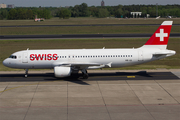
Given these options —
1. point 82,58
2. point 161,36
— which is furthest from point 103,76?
point 161,36

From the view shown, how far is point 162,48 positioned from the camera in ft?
108

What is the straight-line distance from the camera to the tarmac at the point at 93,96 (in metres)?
19.9

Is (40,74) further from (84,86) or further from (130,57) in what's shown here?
(130,57)

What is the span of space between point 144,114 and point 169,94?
646 centimetres

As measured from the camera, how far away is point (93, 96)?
80.6 ft

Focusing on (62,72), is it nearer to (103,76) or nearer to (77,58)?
(77,58)

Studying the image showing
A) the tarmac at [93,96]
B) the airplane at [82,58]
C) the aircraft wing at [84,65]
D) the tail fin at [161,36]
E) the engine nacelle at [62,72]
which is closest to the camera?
the tarmac at [93,96]

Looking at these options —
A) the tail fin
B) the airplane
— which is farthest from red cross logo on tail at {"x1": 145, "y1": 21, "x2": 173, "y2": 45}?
the airplane

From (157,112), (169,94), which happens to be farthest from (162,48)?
(157,112)

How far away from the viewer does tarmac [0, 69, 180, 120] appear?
19875 mm

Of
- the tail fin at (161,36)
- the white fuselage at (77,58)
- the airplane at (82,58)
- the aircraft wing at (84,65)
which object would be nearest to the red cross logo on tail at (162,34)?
the tail fin at (161,36)

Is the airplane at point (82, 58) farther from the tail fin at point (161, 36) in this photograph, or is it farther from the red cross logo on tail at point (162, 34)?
the red cross logo on tail at point (162, 34)

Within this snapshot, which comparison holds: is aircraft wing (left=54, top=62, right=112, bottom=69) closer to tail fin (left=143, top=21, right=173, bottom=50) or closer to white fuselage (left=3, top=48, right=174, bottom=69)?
white fuselage (left=3, top=48, right=174, bottom=69)

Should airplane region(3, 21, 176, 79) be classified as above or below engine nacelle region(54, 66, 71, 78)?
above
